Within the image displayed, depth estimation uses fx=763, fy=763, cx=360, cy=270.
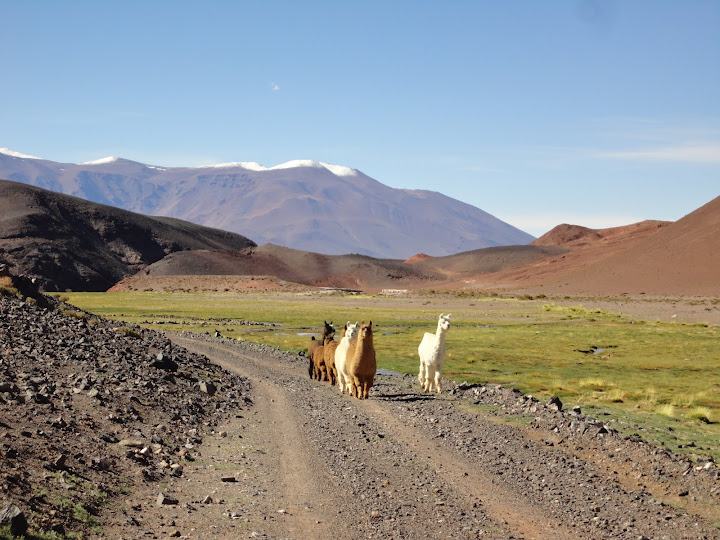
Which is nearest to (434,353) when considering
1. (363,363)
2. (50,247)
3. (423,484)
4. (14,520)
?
(363,363)

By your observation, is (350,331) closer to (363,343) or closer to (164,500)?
(363,343)

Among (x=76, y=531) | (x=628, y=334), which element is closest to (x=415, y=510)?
(x=76, y=531)

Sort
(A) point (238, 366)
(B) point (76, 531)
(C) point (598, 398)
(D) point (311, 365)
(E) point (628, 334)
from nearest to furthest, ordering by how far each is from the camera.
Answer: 1. (B) point (76, 531)
2. (C) point (598, 398)
3. (D) point (311, 365)
4. (A) point (238, 366)
5. (E) point (628, 334)

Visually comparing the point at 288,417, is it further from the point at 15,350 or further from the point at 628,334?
the point at 628,334

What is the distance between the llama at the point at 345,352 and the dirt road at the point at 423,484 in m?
3.70

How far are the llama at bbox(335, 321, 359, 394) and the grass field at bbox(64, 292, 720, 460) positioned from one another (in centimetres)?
612

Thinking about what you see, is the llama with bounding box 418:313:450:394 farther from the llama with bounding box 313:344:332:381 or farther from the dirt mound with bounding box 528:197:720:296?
the dirt mound with bounding box 528:197:720:296

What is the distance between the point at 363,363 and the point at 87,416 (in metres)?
8.18

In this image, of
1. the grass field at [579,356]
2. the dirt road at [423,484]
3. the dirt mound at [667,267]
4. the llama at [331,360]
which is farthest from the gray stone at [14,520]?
the dirt mound at [667,267]

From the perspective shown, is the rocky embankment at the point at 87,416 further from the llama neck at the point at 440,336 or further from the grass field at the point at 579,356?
the grass field at the point at 579,356

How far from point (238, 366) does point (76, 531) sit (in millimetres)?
20652

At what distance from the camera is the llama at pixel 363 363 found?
20.4 metres

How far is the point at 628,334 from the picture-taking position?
49062 mm

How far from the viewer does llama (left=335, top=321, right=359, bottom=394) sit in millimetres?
21502
